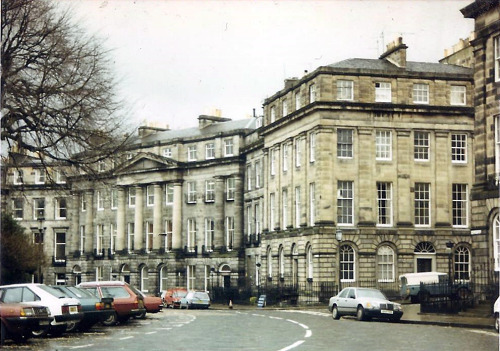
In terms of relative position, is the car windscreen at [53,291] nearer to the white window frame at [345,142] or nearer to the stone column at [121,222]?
the white window frame at [345,142]

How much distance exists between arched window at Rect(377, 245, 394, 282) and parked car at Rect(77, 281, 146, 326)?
31473 millimetres

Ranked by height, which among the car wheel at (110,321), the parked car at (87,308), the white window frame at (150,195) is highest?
the white window frame at (150,195)

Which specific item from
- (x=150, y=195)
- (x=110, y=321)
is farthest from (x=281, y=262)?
(x=110, y=321)

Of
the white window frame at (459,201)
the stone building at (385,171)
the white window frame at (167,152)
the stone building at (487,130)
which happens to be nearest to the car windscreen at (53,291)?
the stone building at (487,130)

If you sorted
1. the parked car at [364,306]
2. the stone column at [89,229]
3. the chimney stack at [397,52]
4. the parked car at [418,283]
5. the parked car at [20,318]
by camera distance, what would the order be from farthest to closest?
1. the stone column at [89,229]
2. the chimney stack at [397,52]
3. the parked car at [418,283]
4. the parked car at [364,306]
5. the parked car at [20,318]

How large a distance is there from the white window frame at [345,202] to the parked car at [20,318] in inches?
1633

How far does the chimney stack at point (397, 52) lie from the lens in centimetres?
6488

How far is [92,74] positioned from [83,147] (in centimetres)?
283

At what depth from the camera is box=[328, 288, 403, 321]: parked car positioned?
36.8m

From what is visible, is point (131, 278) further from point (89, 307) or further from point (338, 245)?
point (89, 307)

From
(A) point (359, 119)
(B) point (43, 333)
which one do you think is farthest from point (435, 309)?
(A) point (359, 119)

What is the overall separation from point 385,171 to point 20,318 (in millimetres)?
44055

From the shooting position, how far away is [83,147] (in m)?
33.2

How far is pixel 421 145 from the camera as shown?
2544 inches
